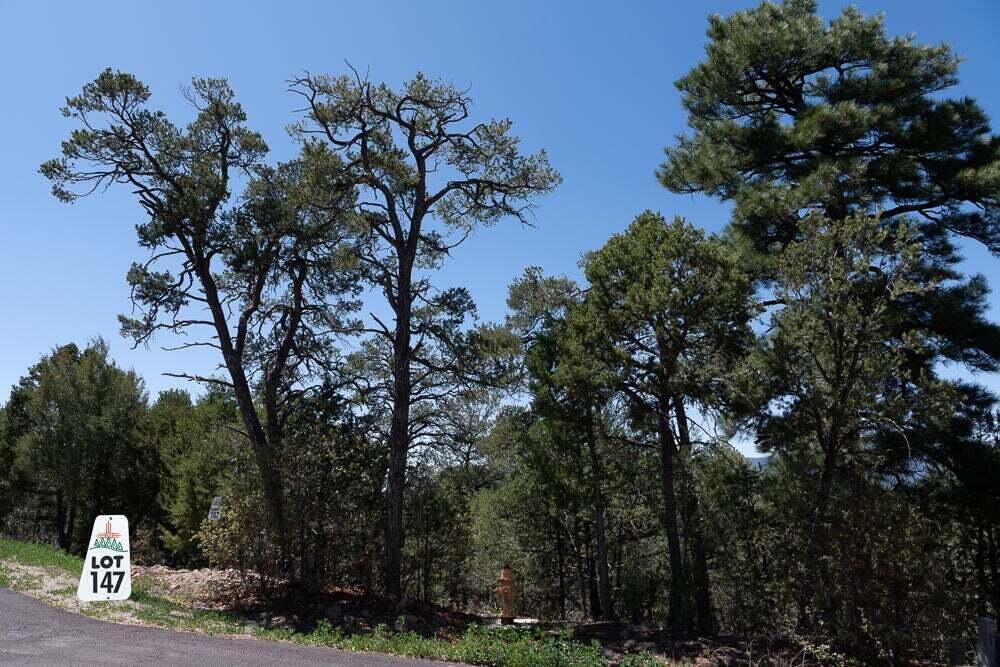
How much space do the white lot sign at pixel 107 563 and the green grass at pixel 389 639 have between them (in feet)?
3.64

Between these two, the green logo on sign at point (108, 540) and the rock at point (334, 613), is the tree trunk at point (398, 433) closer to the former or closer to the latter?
the rock at point (334, 613)

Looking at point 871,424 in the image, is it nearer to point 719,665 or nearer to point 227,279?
point 719,665

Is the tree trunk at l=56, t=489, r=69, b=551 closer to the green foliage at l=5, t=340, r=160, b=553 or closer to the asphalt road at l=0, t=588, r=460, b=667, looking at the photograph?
the green foliage at l=5, t=340, r=160, b=553

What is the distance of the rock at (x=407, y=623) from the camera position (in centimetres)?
1137

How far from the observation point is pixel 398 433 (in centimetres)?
1459

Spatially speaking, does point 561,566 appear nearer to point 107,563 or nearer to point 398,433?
point 398,433

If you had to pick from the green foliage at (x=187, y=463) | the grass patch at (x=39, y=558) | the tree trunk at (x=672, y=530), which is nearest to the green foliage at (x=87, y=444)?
the green foliage at (x=187, y=463)

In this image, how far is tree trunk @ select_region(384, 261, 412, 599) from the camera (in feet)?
46.4

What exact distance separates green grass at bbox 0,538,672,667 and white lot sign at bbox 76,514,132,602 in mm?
1108

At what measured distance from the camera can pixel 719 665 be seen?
10.6m

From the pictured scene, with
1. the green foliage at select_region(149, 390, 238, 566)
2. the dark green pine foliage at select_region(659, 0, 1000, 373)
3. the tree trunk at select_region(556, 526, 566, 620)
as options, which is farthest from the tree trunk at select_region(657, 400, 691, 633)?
the green foliage at select_region(149, 390, 238, 566)

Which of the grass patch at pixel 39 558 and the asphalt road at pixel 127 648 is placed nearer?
the asphalt road at pixel 127 648

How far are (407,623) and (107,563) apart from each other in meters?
5.25

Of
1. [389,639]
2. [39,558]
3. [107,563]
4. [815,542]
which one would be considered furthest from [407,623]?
[39,558]
